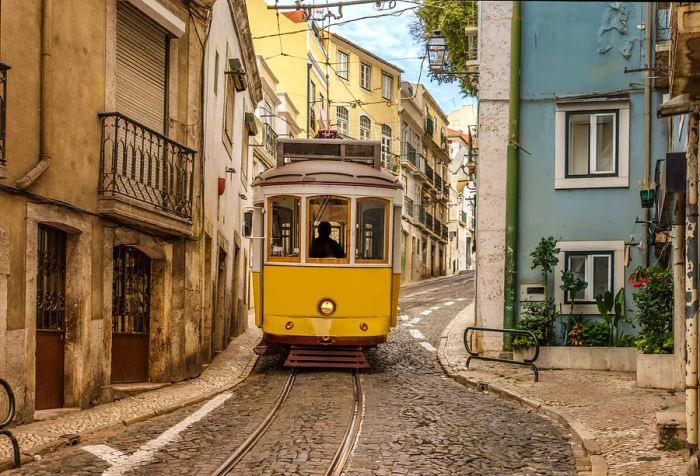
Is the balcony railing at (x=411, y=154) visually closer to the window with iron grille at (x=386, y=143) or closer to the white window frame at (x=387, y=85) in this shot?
the window with iron grille at (x=386, y=143)

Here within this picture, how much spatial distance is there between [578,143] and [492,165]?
157 centimetres

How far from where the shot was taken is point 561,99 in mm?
15164

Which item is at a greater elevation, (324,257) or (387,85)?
(387,85)

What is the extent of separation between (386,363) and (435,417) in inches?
200

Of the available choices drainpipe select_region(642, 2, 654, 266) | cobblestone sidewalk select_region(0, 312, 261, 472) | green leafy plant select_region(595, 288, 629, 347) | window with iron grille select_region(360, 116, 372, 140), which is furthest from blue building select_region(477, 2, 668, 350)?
window with iron grille select_region(360, 116, 372, 140)

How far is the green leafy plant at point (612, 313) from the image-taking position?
1417 cm

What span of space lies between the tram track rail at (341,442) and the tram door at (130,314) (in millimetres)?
2221

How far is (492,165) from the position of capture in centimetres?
1552

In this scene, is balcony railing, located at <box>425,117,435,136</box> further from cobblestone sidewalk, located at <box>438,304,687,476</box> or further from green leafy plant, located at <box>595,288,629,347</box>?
green leafy plant, located at <box>595,288,629,347</box>

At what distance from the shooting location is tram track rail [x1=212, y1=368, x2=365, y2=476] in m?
7.27

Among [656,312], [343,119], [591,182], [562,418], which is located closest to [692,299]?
[562,418]

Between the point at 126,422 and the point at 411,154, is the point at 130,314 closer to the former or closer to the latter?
the point at 126,422

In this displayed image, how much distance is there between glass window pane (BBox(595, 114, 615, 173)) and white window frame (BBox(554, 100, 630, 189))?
0.11 metres

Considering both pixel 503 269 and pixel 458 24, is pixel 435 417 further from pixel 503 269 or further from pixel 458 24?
pixel 458 24
